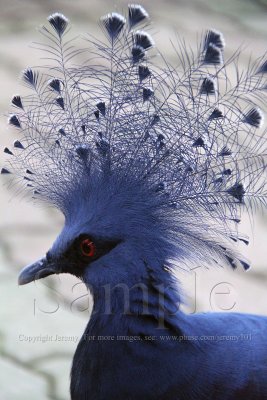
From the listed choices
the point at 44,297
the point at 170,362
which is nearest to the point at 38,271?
the point at 170,362

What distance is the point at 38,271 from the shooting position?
2150 millimetres

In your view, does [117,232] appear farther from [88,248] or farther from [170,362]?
[170,362]

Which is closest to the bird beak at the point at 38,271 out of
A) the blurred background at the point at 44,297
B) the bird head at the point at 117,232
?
the bird head at the point at 117,232

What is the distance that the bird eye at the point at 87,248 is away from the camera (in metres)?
2.03

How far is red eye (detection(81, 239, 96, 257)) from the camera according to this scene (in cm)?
203

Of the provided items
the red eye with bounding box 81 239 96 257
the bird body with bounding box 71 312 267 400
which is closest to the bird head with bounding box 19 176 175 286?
the red eye with bounding box 81 239 96 257

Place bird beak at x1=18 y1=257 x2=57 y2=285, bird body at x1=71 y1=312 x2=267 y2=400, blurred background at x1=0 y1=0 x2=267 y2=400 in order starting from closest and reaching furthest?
bird body at x1=71 y1=312 x2=267 y2=400
bird beak at x1=18 y1=257 x2=57 y2=285
blurred background at x1=0 y1=0 x2=267 y2=400

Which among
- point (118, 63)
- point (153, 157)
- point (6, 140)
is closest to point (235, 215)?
point (153, 157)

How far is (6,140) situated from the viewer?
13.5ft

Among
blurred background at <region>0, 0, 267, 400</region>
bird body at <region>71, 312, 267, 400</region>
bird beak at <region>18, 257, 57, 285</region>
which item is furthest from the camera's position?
blurred background at <region>0, 0, 267, 400</region>

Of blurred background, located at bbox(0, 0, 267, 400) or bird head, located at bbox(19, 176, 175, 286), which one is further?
blurred background, located at bbox(0, 0, 267, 400)

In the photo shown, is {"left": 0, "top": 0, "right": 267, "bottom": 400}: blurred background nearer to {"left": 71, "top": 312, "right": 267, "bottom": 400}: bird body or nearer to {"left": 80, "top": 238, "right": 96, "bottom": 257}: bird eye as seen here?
{"left": 71, "top": 312, "right": 267, "bottom": 400}: bird body

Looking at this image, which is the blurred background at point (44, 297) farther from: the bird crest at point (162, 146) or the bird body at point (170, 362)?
the bird crest at point (162, 146)

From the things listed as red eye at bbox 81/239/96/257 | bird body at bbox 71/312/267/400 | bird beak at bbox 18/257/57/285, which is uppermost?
red eye at bbox 81/239/96/257
